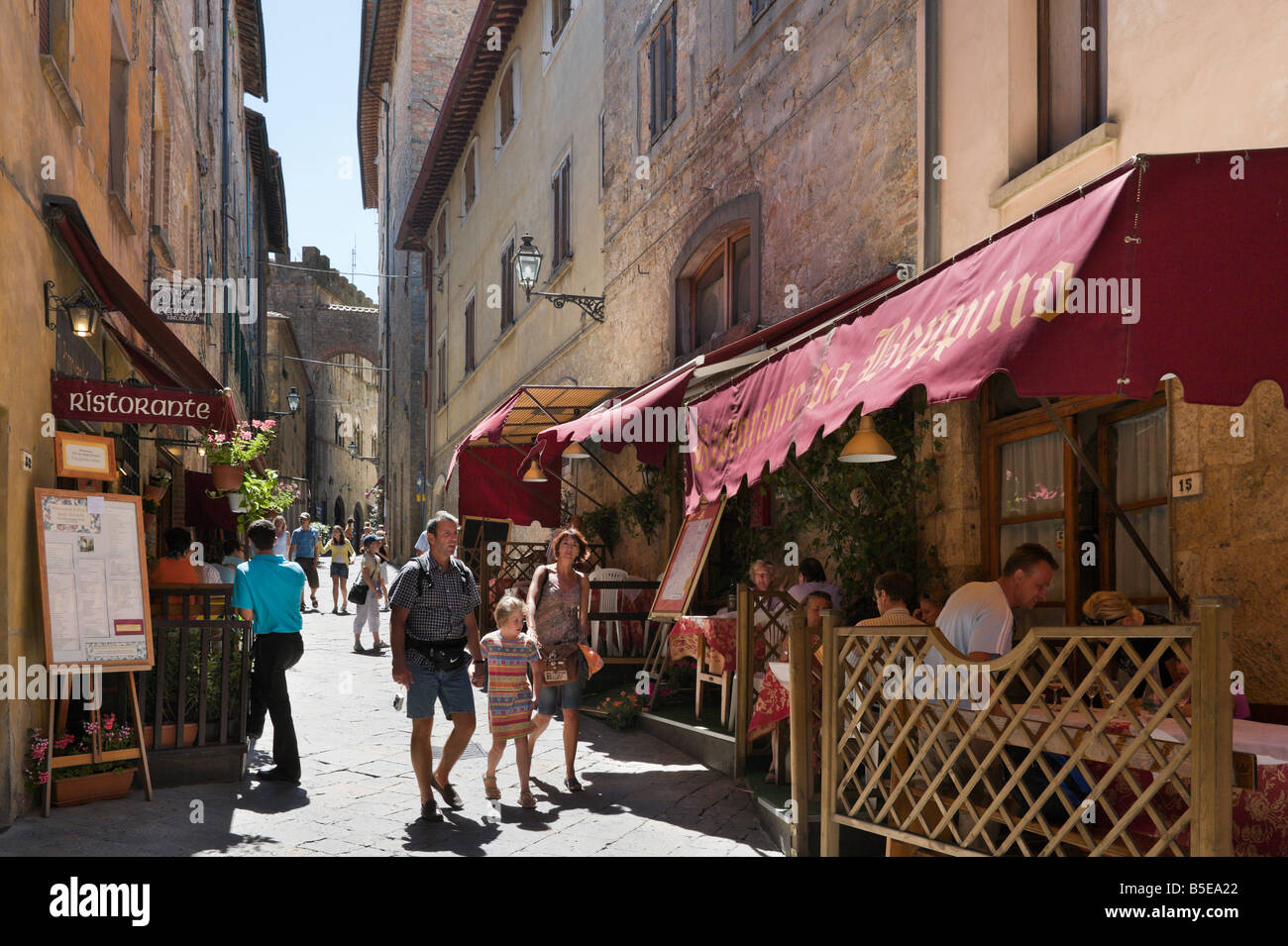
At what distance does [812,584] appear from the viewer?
315 inches

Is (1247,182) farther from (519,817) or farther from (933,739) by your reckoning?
(519,817)

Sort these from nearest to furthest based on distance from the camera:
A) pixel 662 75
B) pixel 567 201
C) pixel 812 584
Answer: pixel 812 584 < pixel 662 75 < pixel 567 201

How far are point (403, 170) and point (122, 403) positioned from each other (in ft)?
89.3

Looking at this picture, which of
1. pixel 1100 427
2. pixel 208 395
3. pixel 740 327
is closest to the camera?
pixel 1100 427

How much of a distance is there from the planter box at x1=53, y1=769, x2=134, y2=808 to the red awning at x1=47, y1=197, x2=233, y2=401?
120 inches

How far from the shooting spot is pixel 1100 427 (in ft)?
19.5

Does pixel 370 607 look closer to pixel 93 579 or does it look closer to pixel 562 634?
pixel 562 634

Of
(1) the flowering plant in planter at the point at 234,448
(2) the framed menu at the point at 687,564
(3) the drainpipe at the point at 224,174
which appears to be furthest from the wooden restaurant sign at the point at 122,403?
(3) the drainpipe at the point at 224,174

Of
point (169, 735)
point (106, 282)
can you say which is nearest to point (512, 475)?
point (106, 282)

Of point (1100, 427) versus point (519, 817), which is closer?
point (1100, 427)

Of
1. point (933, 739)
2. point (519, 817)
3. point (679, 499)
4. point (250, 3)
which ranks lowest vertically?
point (519, 817)

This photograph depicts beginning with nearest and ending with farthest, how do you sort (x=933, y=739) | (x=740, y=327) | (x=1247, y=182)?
1. (x=1247, y=182)
2. (x=933, y=739)
3. (x=740, y=327)

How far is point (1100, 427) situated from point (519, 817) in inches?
150
